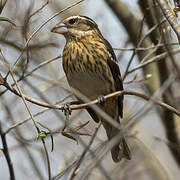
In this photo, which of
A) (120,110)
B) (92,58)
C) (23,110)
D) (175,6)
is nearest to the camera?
(175,6)

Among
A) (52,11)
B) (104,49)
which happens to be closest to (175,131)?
(104,49)

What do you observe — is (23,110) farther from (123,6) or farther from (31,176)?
(123,6)

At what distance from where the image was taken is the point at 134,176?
6277 millimetres

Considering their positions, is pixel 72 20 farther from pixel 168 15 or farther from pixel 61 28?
pixel 168 15

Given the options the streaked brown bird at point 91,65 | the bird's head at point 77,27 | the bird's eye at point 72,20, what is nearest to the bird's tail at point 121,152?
the streaked brown bird at point 91,65

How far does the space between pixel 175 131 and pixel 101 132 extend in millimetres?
2170

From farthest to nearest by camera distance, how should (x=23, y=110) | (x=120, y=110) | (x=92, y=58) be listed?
(x=23, y=110) < (x=120, y=110) < (x=92, y=58)

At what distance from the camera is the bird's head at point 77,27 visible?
180 inches

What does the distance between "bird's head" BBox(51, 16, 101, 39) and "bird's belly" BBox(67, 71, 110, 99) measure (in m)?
0.50

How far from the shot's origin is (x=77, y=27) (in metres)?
4.66

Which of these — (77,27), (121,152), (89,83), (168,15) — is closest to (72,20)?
(77,27)

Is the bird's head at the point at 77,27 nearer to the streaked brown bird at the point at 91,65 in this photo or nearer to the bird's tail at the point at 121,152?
the streaked brown bird at the point at 91,65

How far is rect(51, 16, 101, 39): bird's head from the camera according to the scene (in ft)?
15.0

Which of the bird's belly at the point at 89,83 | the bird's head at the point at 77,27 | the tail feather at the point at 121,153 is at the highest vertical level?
the bird's head at the point at 77,27
